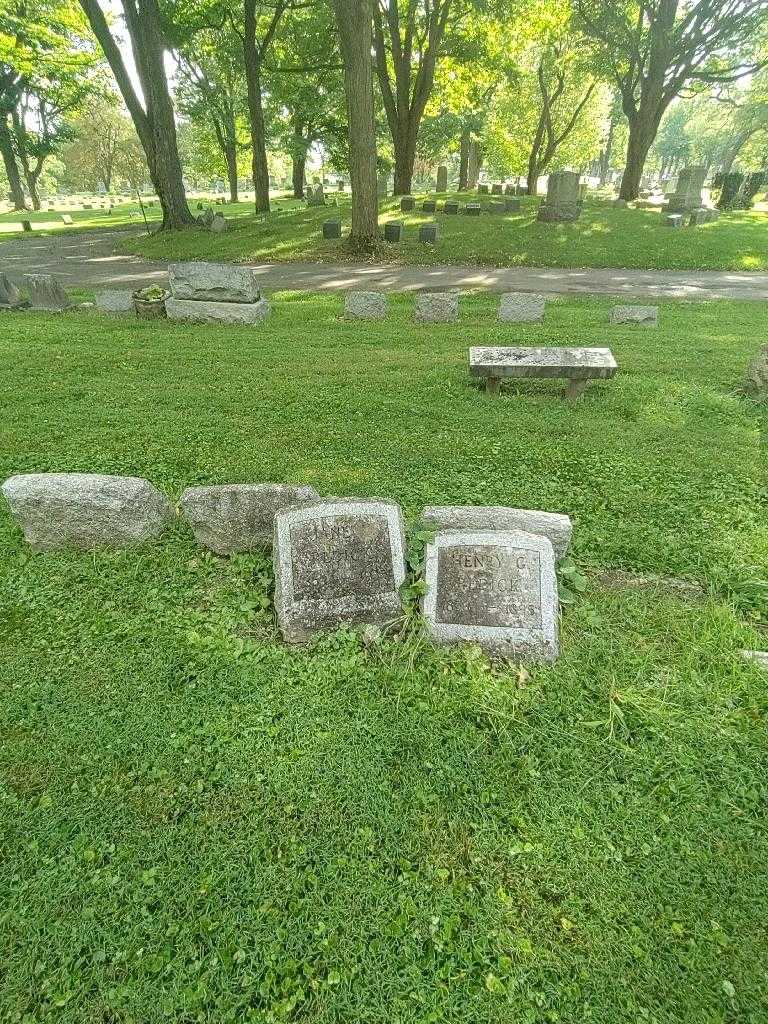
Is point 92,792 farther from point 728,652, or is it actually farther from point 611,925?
point 728,652

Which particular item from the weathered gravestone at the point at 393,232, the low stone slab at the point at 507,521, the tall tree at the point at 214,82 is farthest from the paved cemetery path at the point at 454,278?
the tall tree at the point at 214,82

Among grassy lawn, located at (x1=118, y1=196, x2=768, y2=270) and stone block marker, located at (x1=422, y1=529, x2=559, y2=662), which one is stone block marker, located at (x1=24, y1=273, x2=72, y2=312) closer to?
grassy lawn, located at (x1=118, y1=196, x2=768, y2=270)

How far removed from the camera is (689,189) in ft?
79.4

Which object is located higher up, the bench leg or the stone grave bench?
the stone grave bench

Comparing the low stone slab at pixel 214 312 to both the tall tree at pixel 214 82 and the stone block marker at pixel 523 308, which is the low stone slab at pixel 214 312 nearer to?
the stone block marker at pixel 523 308

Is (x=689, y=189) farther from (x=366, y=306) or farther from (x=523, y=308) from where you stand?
(x=366, y=306)

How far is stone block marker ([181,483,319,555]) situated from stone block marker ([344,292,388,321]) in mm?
7254

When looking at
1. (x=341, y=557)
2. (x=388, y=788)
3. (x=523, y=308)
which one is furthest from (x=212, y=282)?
(x=388, y=788)

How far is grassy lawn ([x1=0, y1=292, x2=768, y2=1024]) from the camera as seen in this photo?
2.01m

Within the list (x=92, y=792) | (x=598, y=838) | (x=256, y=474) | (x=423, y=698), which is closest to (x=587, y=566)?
(x=423, y=698)

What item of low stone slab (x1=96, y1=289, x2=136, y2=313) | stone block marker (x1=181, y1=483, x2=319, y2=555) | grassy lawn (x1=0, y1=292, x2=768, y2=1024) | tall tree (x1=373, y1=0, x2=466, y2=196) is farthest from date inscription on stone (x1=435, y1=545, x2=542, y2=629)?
tall tree (x1=373, y1=0, x2=466, y2=196)

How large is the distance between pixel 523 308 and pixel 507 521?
23.9 feet

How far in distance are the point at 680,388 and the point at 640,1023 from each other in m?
6.53

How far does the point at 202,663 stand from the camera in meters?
3.24
